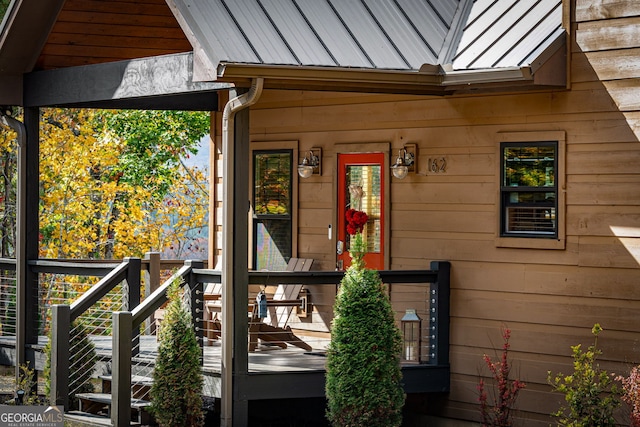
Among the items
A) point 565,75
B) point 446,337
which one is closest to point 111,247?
point 446,337

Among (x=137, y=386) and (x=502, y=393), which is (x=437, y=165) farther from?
(x=137, y=386)

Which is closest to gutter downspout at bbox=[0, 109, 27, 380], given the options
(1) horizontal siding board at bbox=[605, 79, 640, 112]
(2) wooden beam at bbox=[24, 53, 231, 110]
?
(2) wooden beam at bbox=[24, 53, 231, 110]

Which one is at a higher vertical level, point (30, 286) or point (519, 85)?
point (519, 85)

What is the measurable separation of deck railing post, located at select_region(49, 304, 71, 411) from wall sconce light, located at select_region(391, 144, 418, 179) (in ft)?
11.9

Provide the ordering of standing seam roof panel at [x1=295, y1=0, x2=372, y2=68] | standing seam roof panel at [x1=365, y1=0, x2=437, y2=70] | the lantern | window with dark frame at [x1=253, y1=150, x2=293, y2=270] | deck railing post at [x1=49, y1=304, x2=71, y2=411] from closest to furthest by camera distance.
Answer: standing seam roof panel at [x1=295, y1=0, x2=372, y2=68]
deck railing post at [x1=49, y1=304, x2=71, y2=411]
standing seam roof panel at [x1=365, y1=0, x2=437, y2=70]
the lantern
window with dark frame at [x1=253, y1=150, x2=293, y2=270]

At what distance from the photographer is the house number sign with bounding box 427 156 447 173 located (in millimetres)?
10594

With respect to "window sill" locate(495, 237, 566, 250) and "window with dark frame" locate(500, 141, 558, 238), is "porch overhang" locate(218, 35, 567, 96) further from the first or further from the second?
"window sill" locate(495, 237, 566, 250)

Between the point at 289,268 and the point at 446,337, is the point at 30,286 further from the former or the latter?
the point at 446,337

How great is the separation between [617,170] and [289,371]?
3506mm

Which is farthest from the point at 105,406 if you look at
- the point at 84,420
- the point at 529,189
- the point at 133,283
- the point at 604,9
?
the point at 604,9

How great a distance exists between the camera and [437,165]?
420 inches

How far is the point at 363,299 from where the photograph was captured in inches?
354

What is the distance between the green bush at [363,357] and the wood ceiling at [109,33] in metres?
4.95

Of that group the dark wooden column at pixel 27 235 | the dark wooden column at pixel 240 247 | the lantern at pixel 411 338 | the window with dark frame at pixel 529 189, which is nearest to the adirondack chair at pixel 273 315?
the dark wooden column at pixel 240 247
